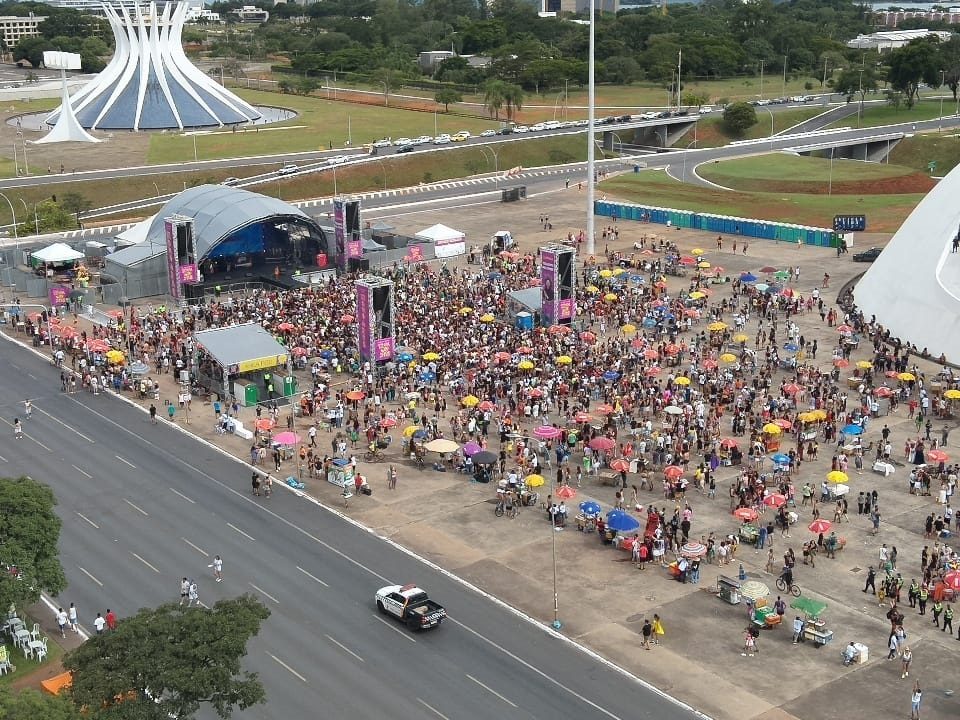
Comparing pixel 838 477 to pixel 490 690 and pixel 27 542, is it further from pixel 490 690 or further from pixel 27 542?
pixel 27 542

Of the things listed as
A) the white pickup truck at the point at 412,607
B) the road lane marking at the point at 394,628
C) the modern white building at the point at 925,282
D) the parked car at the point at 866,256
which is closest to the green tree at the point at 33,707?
the road lane marking at the point at 394,628

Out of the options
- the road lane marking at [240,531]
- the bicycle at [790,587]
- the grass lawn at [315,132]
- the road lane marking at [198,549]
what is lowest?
the road lane marking at [198,549]

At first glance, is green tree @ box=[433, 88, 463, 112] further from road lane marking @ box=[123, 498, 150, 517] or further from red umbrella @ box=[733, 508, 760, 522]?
red umbrella @ box=[733, 508, 760, 522]

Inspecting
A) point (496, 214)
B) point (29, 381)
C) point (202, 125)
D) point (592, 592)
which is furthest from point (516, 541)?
point (202, 125)

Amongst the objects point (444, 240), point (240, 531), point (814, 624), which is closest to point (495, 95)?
point (444, 240)

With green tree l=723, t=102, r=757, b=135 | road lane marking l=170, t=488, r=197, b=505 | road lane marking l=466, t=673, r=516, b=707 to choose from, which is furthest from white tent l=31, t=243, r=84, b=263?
green tree l=723, t=102, r=757, b=135

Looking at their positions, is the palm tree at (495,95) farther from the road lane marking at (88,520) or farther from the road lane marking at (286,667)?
the road lane marking at (286,667)
